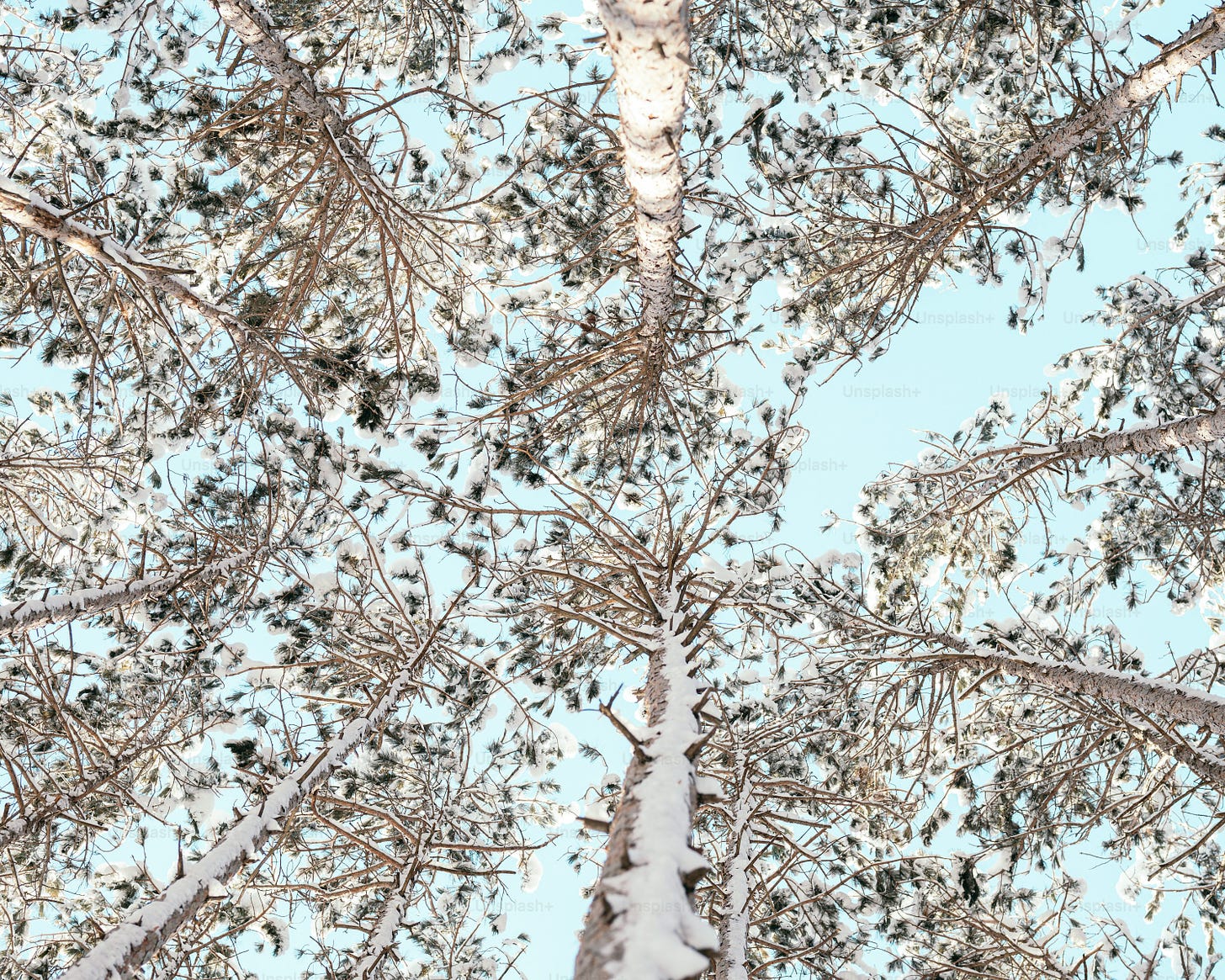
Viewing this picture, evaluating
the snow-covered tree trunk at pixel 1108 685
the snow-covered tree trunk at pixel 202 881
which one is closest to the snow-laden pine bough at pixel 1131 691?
the snow-covered tree trunk at pixel 1108 685

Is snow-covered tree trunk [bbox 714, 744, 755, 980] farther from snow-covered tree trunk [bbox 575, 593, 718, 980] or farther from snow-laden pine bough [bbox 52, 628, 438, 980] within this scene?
snow-laden pine bough [bbox 52, 628, 438, 980]

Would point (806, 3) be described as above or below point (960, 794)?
above

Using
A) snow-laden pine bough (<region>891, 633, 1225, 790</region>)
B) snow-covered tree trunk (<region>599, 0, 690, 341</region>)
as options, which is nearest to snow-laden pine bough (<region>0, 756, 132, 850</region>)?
snow-covered tree trunk (<region>599, 0, 690, 341</region>)

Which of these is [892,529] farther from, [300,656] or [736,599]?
[300,656]

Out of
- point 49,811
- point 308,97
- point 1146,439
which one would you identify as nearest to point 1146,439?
point 1146,439

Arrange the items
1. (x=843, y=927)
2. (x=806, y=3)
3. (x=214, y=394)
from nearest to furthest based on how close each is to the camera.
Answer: (x=214, y=394) < (x=843, y=927) < (x=806, y=3)

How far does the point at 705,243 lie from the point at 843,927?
5293 mm

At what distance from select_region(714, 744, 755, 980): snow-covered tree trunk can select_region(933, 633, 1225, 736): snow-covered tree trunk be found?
79.2 inches

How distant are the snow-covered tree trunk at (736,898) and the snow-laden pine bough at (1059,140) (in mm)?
3296

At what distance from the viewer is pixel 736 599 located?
5.10 m

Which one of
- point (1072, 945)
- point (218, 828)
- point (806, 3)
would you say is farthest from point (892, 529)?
point (218, 828)

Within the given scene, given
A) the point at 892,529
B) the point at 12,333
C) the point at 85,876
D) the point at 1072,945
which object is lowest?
the point at 85,876

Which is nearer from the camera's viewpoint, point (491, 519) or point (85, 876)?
point (491, 519)

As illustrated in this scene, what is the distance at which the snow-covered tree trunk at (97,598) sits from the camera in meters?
3.98
